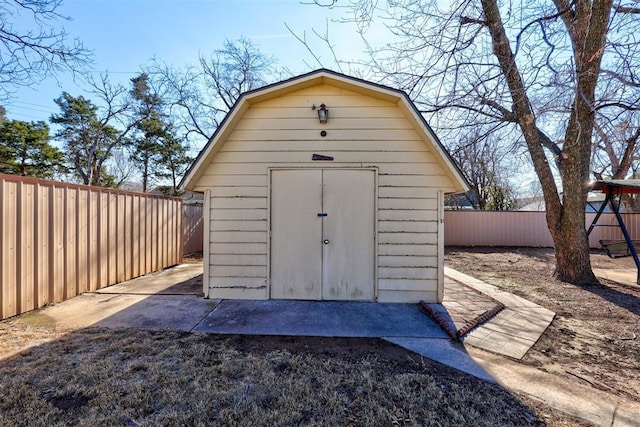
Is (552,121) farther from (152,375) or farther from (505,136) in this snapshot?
(152,375)

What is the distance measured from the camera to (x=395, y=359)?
279 centimetres

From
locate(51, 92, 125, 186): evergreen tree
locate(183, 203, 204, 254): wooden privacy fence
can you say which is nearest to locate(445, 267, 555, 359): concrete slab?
locate(183, 203, 204, 254): wooden privacy fence

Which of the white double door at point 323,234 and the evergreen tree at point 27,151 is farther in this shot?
the evergreen tree at point 27,151

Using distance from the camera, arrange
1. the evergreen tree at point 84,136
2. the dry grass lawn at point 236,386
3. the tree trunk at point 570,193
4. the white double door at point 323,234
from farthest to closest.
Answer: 1. the evergreen tree at point 84,136
2. the tree trunk at point 570,193
3. the white double door at point 323,234
4. the dry grass lawn at point 236,386

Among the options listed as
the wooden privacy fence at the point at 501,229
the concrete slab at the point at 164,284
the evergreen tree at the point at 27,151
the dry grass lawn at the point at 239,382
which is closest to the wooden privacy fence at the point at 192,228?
the concrete slab at the point at 164,284

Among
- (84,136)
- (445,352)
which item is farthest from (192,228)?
(84,136)

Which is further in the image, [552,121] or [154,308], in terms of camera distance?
[552,121]

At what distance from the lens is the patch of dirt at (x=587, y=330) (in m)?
2.64

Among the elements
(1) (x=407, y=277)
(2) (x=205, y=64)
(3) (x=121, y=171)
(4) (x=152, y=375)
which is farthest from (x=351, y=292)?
(3) (x=121, y=171)

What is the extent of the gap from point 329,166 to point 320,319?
7.58 ft

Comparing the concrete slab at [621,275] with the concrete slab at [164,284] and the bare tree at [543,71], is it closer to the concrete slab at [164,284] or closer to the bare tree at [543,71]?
the bare tree at [543,71]

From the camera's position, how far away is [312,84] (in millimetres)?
4543

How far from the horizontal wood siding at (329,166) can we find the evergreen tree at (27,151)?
18.4 metres

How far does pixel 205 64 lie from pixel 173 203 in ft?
40.4
